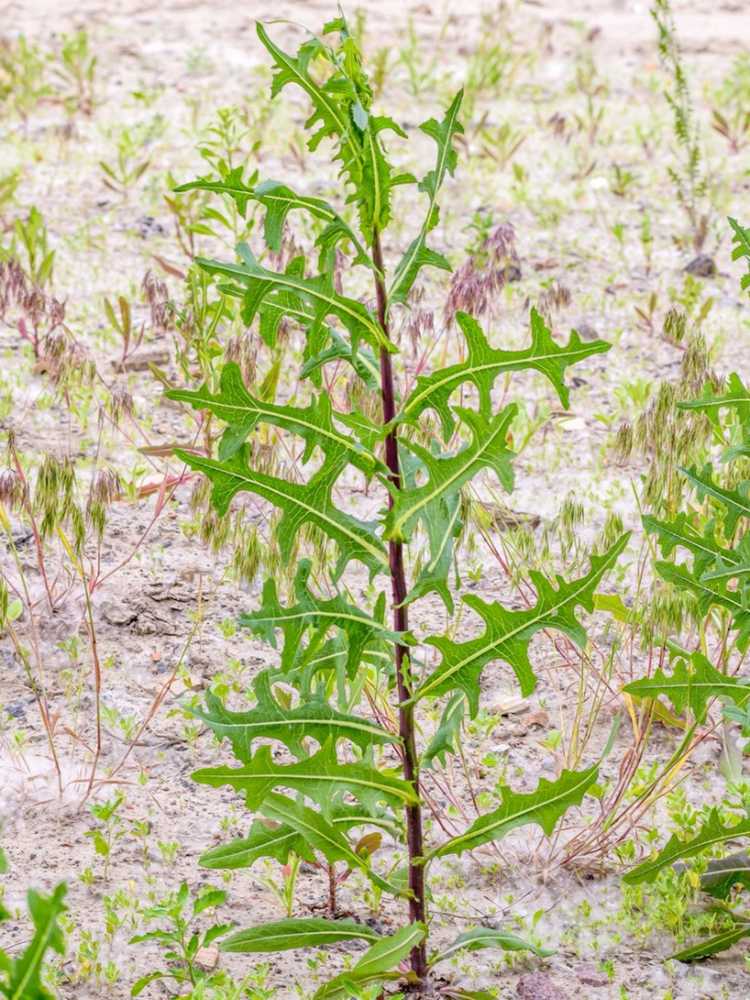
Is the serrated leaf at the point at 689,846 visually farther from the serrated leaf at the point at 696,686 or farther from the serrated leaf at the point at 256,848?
the serrated leaf at the point at 256,848

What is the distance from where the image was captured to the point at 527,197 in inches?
231

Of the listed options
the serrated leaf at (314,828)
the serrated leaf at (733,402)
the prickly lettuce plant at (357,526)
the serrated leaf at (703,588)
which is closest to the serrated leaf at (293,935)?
the prickly lettuce plant at (357,526)

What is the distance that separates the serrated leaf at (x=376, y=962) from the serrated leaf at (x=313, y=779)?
0.66 feet

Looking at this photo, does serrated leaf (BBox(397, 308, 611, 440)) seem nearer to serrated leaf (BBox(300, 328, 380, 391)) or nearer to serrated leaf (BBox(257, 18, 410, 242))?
serrated leaf (BBox(300, 328, 380, 391))

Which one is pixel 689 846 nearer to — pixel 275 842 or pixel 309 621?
pixel 275 842

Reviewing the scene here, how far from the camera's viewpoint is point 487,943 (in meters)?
2.29

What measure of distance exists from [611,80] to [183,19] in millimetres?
2593

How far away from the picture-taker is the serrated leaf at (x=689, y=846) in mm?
2428

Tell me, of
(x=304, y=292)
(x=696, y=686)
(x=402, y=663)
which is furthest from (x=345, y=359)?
(x=696, y=686)

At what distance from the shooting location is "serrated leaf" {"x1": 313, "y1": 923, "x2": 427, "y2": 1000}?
2123mm

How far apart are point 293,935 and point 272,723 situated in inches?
16.1

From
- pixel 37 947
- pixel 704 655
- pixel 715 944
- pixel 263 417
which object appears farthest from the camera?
pixel 704 655

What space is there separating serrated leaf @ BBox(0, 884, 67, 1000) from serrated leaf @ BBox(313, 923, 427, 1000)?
722 mm

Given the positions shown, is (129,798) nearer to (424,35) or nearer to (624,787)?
(624,787)
